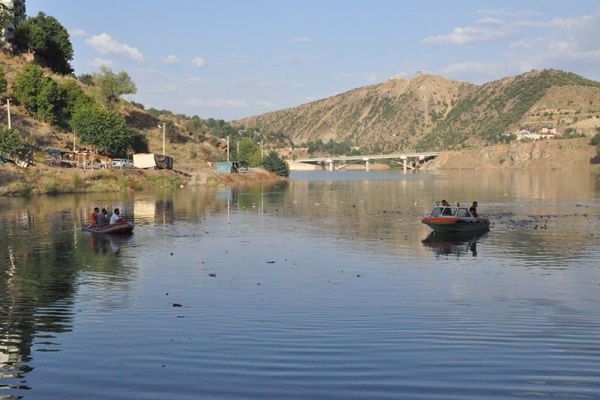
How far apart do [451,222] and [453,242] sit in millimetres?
2636

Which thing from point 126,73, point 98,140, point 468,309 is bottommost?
point 468,309

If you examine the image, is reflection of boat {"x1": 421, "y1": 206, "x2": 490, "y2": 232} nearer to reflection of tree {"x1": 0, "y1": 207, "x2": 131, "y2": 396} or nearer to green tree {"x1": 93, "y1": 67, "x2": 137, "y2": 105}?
reflection of tree {"x1": 0, "y1": 207, "x2": 131, "y2": 396}

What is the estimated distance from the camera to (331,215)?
216 ft

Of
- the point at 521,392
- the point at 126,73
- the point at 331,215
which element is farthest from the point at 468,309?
the point at 126,73

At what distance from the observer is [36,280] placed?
96.2 ft

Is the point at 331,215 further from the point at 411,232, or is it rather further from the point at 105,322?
the point at 105,322

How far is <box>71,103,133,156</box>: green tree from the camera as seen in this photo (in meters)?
119

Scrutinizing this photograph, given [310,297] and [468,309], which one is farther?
[310,297]

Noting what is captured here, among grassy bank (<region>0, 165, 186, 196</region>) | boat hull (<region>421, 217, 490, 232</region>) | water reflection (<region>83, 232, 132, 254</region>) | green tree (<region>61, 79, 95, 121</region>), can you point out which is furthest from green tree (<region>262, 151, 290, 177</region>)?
boat hull (<region>421, 217, 490, 232</region>)

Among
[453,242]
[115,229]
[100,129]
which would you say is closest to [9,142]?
[100,129]

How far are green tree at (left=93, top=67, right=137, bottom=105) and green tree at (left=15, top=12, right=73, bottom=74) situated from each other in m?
11.1

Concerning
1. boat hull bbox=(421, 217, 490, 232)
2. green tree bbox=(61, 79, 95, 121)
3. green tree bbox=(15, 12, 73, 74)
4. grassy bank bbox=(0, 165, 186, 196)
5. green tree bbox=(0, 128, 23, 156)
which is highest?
green tree bbox=(15, 12, 73, 74)

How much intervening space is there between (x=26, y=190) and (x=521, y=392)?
84.5 m

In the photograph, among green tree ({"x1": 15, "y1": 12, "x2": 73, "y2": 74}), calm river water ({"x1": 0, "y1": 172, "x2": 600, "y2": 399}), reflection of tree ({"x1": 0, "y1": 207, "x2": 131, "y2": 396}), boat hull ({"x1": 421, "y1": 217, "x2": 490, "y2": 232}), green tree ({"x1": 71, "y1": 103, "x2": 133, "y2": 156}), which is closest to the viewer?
calm river water ({"x1": 0, "y1": 172, "x2": 600, "y2": 399})
